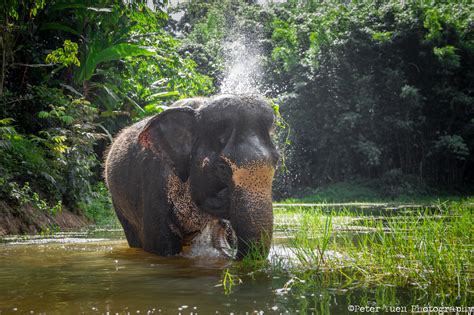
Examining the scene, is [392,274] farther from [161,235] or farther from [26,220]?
[26,220]

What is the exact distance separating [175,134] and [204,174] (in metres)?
0.56

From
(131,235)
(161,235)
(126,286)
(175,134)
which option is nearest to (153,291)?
(126,286)

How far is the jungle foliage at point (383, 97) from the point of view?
88.6 feet

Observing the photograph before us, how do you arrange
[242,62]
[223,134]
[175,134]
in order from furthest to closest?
1. [242,62]
2. [175,134]
3. [223,134]

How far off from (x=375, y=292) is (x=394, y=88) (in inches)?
1016

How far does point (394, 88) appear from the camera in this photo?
90.5 feet

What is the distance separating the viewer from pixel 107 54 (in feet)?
40.8

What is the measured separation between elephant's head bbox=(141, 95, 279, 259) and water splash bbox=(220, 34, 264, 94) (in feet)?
90.4

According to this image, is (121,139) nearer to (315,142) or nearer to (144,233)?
(144,233)

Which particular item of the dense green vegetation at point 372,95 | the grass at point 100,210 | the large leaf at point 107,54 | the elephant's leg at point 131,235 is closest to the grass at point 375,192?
the dense green vegetation at point 372,95

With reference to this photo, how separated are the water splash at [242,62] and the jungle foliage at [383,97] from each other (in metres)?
3.11

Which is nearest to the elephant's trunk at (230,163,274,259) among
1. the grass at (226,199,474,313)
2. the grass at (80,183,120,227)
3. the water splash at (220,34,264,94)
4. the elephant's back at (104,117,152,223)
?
the grass at (226,199,474,313)

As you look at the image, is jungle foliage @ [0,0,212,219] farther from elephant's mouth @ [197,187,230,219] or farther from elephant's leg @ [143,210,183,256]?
elephant's mouth @ [197,187,230,219]

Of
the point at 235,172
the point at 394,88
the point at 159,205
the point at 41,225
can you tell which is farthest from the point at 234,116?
the point at 394,88
